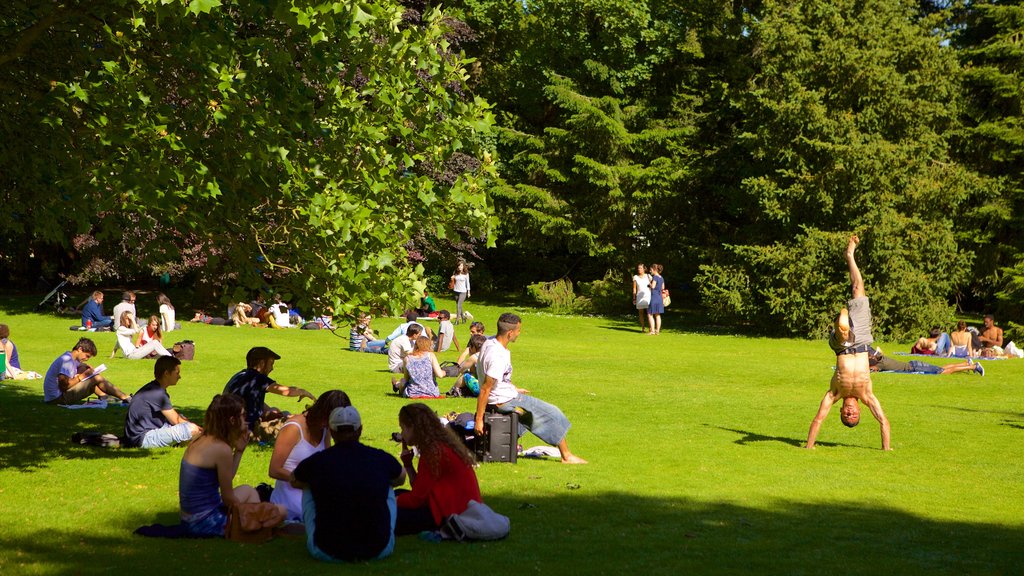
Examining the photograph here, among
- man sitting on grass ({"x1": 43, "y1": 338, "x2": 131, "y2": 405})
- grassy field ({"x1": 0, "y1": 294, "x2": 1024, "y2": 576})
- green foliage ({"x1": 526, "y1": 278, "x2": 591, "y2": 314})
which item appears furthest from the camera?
green foliage ({"x1": 526, "y1": 278, "x2": 591, "y2": 314})

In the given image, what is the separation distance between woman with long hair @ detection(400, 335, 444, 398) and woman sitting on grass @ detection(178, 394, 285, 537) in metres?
10.2

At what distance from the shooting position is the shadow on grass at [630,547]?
8797mm

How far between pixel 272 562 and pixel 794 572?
13.3 feet

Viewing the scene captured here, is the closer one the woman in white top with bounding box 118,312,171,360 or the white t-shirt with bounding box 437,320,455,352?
the woman in white top with bounding box 118,312,171,360

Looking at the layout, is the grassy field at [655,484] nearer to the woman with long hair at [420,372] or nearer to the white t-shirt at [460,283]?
the woman with long hair at [420,372]

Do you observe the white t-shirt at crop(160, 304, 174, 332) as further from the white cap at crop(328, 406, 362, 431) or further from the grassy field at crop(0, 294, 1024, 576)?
the white cap at crop(328, 406, 362, 431)

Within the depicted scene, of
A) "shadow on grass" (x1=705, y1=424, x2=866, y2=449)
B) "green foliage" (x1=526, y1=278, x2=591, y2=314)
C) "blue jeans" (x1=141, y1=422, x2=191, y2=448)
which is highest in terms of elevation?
"green foliage" (x1=526, y1=278, x2=591, y2=314)

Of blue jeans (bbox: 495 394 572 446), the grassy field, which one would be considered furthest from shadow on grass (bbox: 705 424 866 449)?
blue jeans (bbox: 495 394 572 446)

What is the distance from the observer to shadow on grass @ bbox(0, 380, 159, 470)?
1426 centimetres

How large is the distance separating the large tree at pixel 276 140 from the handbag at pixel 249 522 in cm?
330

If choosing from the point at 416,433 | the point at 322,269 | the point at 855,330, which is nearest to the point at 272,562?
the point at 416,433

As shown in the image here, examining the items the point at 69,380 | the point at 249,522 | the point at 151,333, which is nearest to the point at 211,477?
the point at 249,522

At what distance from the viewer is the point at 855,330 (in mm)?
14461

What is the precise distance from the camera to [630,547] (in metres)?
9.55
